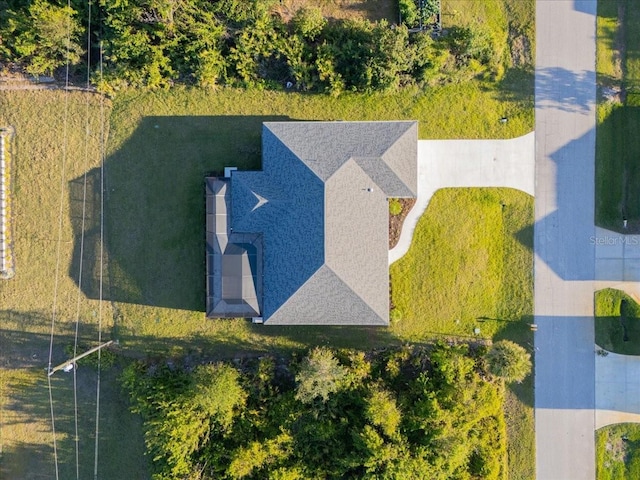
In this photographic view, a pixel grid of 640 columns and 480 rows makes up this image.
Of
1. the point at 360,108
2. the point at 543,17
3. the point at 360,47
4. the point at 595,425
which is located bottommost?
the point at 595,425

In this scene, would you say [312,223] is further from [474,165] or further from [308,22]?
[308,22]

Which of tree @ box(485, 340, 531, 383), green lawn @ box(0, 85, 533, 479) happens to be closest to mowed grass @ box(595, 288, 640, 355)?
green lawn @ box(0, 85, 533, 479)

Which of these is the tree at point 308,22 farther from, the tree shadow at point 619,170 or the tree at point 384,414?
the tree at point 384,414

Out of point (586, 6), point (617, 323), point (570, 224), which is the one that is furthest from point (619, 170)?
point (586, 6)

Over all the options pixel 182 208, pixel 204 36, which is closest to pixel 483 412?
pixel 182 208

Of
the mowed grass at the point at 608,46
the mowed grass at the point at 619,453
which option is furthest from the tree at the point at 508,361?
the mowed grass at the point at 608,46

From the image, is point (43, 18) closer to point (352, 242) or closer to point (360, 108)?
point (360, 108)
